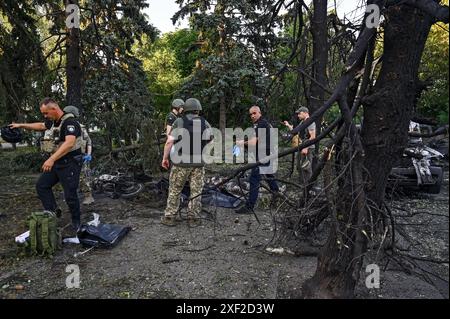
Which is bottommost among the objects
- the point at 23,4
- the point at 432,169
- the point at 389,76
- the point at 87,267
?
the point at 87,267

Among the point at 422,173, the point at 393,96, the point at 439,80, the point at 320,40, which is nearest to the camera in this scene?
the point at 393,96

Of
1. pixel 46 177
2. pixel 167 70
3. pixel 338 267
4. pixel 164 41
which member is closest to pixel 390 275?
pixel 338 267

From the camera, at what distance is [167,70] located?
81.9 ft

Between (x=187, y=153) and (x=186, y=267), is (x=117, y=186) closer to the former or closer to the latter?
(x=187, y=153)

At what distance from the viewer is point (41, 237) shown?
16.2 feet

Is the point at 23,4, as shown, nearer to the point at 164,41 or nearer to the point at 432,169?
the point at 432,169

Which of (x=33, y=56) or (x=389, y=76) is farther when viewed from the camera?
(x=33, y=56)

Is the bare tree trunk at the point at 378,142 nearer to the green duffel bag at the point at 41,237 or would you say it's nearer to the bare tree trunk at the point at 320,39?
the bare tree trunk at the point at 320,39

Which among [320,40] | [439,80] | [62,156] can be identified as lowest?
[62,156]

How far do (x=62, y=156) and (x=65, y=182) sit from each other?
0.38 meters

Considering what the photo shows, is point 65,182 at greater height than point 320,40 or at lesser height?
lesser

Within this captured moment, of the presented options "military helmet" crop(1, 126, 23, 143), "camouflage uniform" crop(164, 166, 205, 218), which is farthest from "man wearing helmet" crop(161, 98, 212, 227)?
"military helmet" crop(1, 126, 23, 143)

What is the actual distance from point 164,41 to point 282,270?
2811 cm

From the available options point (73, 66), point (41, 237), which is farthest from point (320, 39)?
A: point (73, 66)
